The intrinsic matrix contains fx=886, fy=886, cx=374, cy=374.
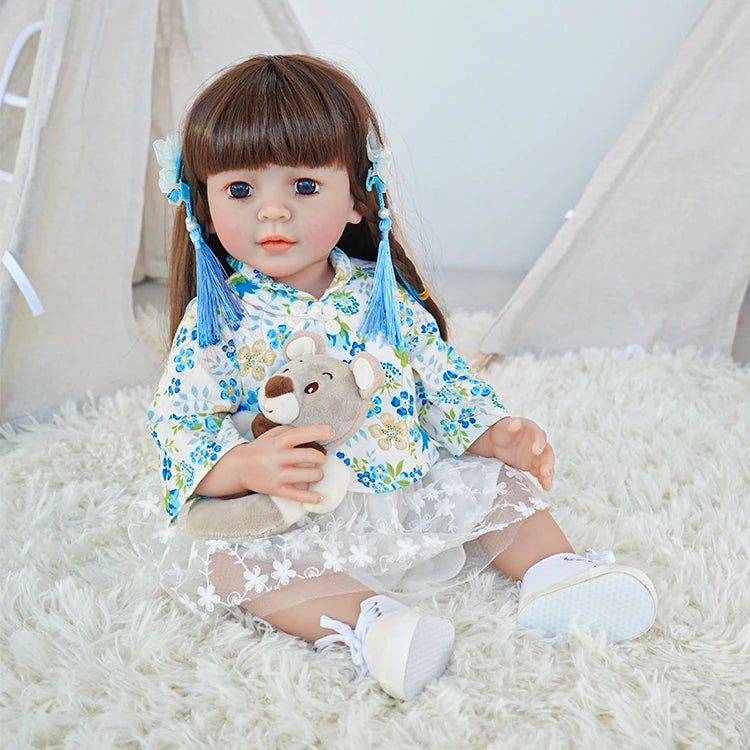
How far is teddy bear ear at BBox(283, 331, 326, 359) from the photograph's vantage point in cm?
98

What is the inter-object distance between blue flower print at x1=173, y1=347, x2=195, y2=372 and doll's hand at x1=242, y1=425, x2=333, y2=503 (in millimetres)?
147

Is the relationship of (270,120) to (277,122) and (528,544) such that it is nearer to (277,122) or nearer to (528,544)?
(277,122)

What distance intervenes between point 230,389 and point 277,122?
302mm

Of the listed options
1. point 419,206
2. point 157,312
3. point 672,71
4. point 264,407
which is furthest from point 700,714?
point 419,206

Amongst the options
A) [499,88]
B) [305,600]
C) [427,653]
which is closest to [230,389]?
[305,600]

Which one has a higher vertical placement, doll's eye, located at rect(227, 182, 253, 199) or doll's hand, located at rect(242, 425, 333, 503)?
doll's eye, located at rect(227, 182, 253, 199)

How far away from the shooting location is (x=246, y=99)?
0.94 metres

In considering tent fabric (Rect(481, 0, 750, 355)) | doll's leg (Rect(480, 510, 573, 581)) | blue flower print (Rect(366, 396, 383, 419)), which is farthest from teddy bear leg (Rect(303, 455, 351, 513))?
tent fabric (Rect(481, 0, 750, 355))

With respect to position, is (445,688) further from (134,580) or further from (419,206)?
(419,206)

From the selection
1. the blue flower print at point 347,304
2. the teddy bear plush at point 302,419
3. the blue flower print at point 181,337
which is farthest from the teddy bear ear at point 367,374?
the blue flower print at point 181,337

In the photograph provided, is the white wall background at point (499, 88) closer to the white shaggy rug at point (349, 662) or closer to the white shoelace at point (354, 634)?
the white shaggy rug at point (349, 662)

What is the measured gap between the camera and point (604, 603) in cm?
90

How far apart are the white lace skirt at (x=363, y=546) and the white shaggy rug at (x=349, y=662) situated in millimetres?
32

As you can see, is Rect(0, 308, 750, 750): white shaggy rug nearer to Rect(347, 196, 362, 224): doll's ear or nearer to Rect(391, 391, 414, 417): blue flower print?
Rect(391, 391, 414, 417): blue flower print
